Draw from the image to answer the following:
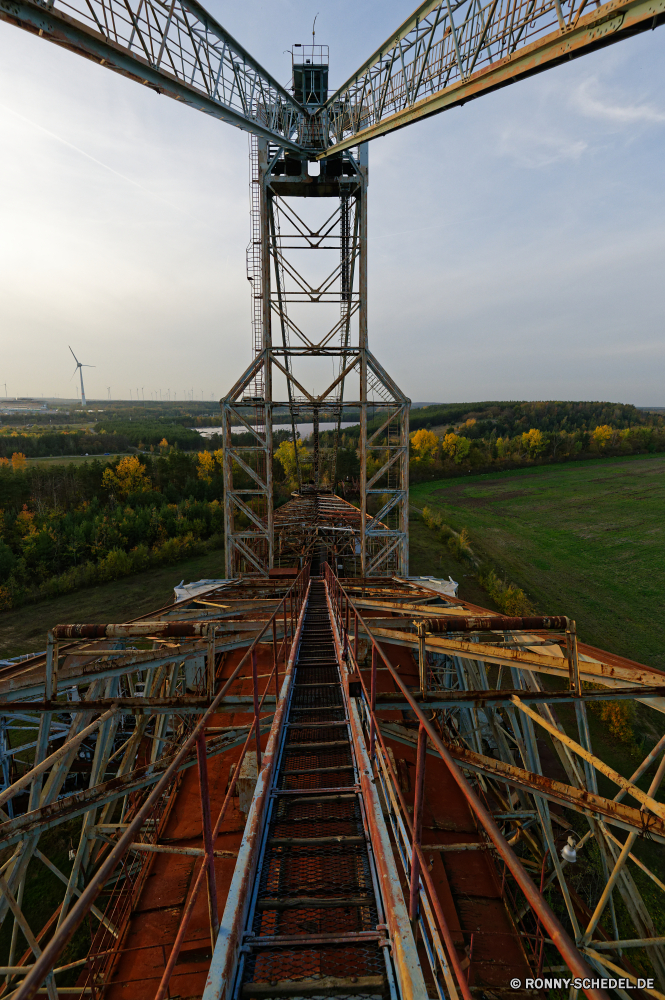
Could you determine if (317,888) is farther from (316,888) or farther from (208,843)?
(208,843)

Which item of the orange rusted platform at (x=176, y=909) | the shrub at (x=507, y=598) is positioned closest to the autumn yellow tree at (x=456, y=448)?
the shrub at (x=507, y=598)

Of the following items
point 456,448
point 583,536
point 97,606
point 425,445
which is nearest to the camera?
point 97,606

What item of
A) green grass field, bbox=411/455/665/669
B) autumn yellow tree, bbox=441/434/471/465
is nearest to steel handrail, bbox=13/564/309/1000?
green grass field, bbox=411/455/665/669

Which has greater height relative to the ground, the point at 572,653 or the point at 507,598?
the point at 572,653

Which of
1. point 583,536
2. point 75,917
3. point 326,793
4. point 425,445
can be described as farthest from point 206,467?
point 75,917

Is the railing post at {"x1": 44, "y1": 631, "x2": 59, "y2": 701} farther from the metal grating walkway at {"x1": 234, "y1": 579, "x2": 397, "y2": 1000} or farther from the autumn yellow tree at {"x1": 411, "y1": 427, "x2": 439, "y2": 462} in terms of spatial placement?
the autumn yellow tree at {"x1": 411, "y1": 427, "x2": 439, "y2": 462}

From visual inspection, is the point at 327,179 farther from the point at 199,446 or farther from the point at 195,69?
the point at 199,446

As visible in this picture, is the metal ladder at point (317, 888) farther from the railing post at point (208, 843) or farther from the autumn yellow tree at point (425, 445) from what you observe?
the autumn yellow tree at point (425, 445)
